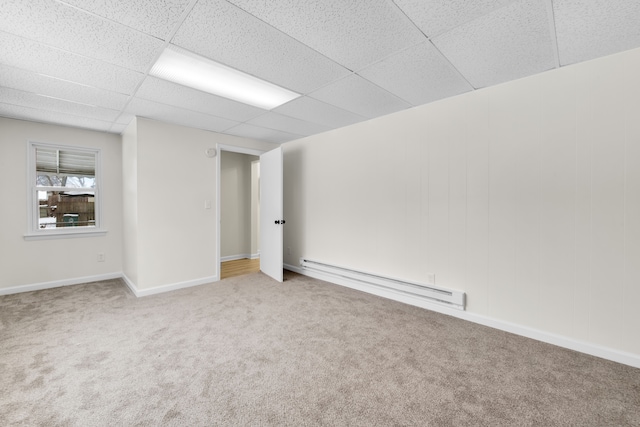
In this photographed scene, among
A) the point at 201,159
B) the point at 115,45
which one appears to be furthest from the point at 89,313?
the point at 115,45

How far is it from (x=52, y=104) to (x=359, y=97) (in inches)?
135

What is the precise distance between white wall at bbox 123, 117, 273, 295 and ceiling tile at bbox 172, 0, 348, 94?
204 centimetres

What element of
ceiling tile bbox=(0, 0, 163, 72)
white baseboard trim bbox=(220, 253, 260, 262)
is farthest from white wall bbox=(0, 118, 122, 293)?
ceiling tile bbox=(0, 0, 163, 72)

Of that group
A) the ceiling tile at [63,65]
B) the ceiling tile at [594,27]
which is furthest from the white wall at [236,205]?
the ceiling tile at [594,27]

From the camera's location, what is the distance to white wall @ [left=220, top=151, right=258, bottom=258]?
5758mm

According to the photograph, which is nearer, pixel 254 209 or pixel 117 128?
pixel 117 128

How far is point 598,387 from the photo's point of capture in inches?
67.9

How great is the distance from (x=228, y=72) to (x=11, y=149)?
11.4ft

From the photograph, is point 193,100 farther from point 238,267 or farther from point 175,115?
point 238,267

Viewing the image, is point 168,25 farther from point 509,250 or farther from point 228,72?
point 509,250

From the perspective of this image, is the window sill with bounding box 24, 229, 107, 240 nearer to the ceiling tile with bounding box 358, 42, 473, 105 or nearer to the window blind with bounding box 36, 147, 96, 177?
the window blind with bounding box 36, 147, 96, 177

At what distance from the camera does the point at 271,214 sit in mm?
4383

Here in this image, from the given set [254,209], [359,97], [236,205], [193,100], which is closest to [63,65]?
[193,100]

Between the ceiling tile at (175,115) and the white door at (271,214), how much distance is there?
854mm
